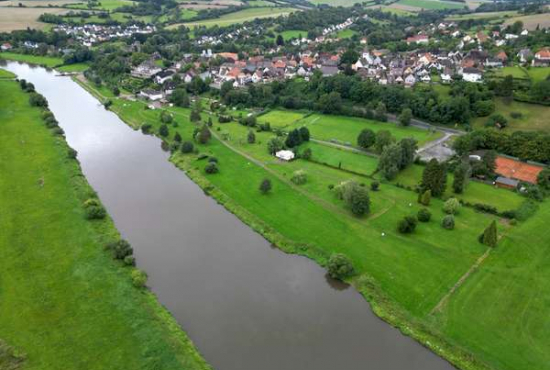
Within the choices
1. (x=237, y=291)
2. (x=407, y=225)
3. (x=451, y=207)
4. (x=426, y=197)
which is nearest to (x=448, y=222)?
(x=451, y=207)

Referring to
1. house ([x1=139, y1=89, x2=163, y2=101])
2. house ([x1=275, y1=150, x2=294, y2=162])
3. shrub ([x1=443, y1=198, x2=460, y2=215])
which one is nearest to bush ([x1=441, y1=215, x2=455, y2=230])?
shrub ([x1=443, y1=198, x2=460, y2=215])

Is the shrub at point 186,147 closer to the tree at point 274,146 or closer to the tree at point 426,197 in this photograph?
the tree at point 274,146

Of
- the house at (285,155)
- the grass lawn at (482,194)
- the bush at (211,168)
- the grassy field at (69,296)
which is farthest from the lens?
the house at (285,155)

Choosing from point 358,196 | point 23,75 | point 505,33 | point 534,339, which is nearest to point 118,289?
point 358,196

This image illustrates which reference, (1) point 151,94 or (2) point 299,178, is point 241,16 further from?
(2) point 299,178

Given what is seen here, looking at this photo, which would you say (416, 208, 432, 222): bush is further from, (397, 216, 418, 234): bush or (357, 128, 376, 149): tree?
(357, 128, 376, 149): tree

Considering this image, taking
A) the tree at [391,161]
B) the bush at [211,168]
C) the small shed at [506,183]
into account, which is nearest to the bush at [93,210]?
the bush at [211,168]
